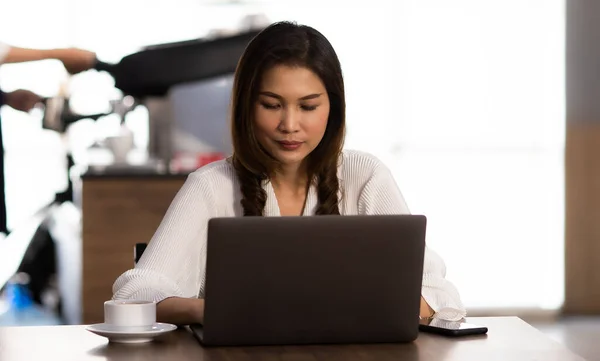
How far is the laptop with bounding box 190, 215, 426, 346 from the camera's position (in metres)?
1.52

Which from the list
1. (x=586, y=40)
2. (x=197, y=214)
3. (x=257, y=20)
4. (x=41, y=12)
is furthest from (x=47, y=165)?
(x=197, y=214)

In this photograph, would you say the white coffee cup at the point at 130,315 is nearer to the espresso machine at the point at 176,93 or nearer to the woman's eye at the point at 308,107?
the woman's eye at the point at 308,107

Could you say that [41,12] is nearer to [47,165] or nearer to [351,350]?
[47,165]

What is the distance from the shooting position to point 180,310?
1.83 meters

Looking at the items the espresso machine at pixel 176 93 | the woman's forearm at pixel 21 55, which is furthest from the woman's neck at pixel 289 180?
the woman's forearm at pixel 21 55

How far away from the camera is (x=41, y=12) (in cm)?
630

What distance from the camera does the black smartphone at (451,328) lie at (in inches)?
68.5

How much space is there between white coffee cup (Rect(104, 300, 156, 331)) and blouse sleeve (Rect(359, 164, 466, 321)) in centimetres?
57

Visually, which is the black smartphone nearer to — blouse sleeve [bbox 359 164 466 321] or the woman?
blouse sleeve [bbox 359 164 466 321]

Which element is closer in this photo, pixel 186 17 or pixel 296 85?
pixel 296 85

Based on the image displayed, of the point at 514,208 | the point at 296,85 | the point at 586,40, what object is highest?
the point at 586,40

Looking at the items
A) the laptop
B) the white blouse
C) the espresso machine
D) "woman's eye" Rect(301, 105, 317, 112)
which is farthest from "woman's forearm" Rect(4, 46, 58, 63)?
the laptop

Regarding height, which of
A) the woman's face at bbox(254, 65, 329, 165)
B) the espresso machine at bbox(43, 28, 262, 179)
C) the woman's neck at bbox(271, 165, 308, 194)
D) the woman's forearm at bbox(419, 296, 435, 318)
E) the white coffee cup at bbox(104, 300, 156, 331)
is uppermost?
the espresso machine at bbox(43, 28, 262, 179)

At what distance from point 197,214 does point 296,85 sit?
14.3 inches
